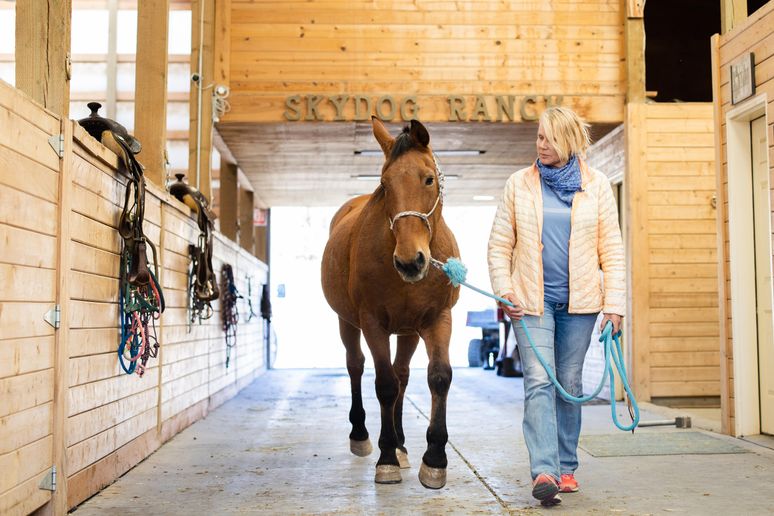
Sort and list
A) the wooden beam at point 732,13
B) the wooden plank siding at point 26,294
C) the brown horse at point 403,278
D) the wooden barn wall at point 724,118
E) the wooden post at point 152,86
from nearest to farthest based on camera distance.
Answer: the wooden plank siding at point 26,294
the brown horse at point 403,278
the wooden barn wall at point 724,118
the wooden beam at point 732,13
the wooden post at point 152,86

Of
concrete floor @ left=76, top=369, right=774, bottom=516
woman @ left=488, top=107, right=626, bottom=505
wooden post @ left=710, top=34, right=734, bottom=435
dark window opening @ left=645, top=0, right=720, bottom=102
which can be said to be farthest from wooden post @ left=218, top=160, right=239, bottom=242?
woman @ left=488, top=107, right=626, bottom=505

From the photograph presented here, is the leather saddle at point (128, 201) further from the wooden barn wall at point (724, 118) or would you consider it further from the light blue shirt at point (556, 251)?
the wooden barn wall at point (724, 118)

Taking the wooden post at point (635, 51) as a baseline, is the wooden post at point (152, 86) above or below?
below

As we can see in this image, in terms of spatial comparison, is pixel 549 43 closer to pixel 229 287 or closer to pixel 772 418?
pixel 229 287

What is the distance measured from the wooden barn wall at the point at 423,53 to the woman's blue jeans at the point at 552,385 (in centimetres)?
527

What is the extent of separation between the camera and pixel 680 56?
37.4ft

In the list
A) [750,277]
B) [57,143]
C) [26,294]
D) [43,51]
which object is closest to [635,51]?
[750,277]

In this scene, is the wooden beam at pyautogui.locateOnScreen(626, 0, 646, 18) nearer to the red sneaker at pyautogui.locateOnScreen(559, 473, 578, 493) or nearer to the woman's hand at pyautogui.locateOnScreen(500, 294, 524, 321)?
the woman's hand at pyautogui.locateOnScreen(500, 294, 524, 321)

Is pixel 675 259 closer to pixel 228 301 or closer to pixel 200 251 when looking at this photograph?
pixel 228 301

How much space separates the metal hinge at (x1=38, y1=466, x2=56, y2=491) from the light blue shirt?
6.58 ft

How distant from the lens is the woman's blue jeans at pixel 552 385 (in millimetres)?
3445

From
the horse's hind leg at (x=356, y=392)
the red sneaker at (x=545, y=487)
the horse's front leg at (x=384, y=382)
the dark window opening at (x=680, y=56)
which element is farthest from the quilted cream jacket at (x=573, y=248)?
the dark window opening at (x=680, y=56)

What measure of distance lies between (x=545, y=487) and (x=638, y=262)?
16.8ft

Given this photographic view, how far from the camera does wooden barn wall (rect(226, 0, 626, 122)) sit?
8664mm
